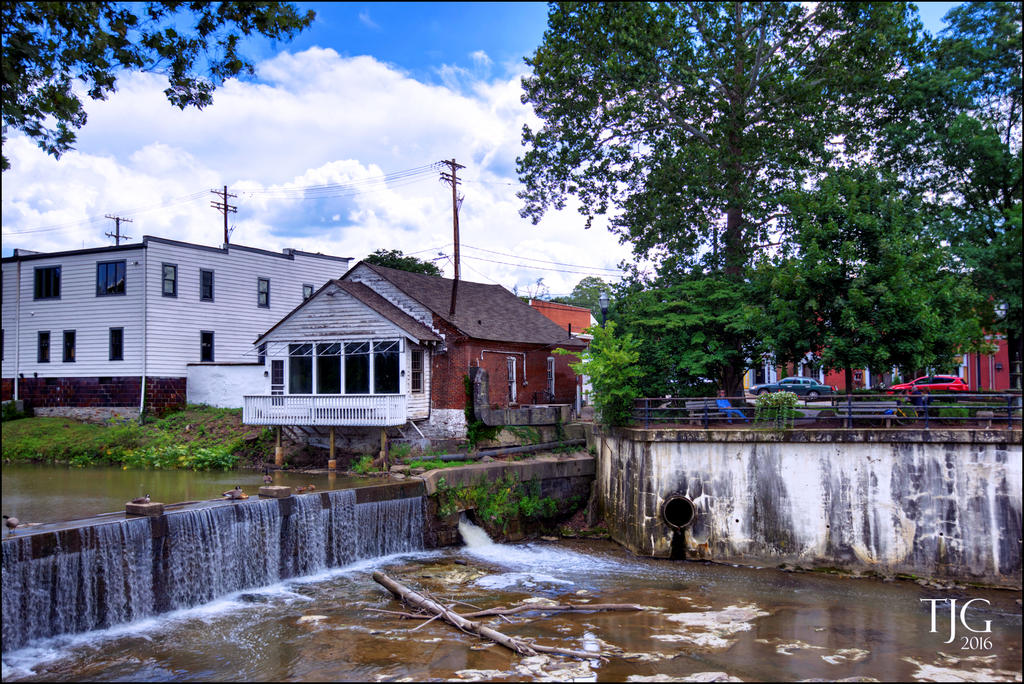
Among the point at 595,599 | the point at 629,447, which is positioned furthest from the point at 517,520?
the point at 595,599

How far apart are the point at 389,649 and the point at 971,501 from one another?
1279cm

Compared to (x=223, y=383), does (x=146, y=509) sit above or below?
below

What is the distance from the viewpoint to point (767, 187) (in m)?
25.9

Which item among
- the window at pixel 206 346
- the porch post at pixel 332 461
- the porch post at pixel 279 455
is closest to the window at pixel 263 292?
the window at pixel 206 346

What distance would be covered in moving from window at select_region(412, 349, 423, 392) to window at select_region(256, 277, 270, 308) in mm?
14366

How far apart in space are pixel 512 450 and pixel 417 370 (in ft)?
13.1

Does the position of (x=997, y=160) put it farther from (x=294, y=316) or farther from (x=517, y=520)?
(x=294, y=316)

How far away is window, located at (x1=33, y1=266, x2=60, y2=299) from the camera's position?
31.8 m

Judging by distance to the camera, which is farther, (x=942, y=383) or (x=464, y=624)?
(x=942, y=383)

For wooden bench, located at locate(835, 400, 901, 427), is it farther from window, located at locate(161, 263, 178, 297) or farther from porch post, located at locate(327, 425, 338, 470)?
window, located at locate(161, 263, 178, 297)

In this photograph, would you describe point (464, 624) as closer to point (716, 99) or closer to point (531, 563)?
point (531, 563)

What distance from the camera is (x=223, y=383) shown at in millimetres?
30328

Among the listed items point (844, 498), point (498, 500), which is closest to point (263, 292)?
point (498, 500)

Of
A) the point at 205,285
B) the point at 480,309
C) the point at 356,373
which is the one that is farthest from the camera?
the point at 205,285
